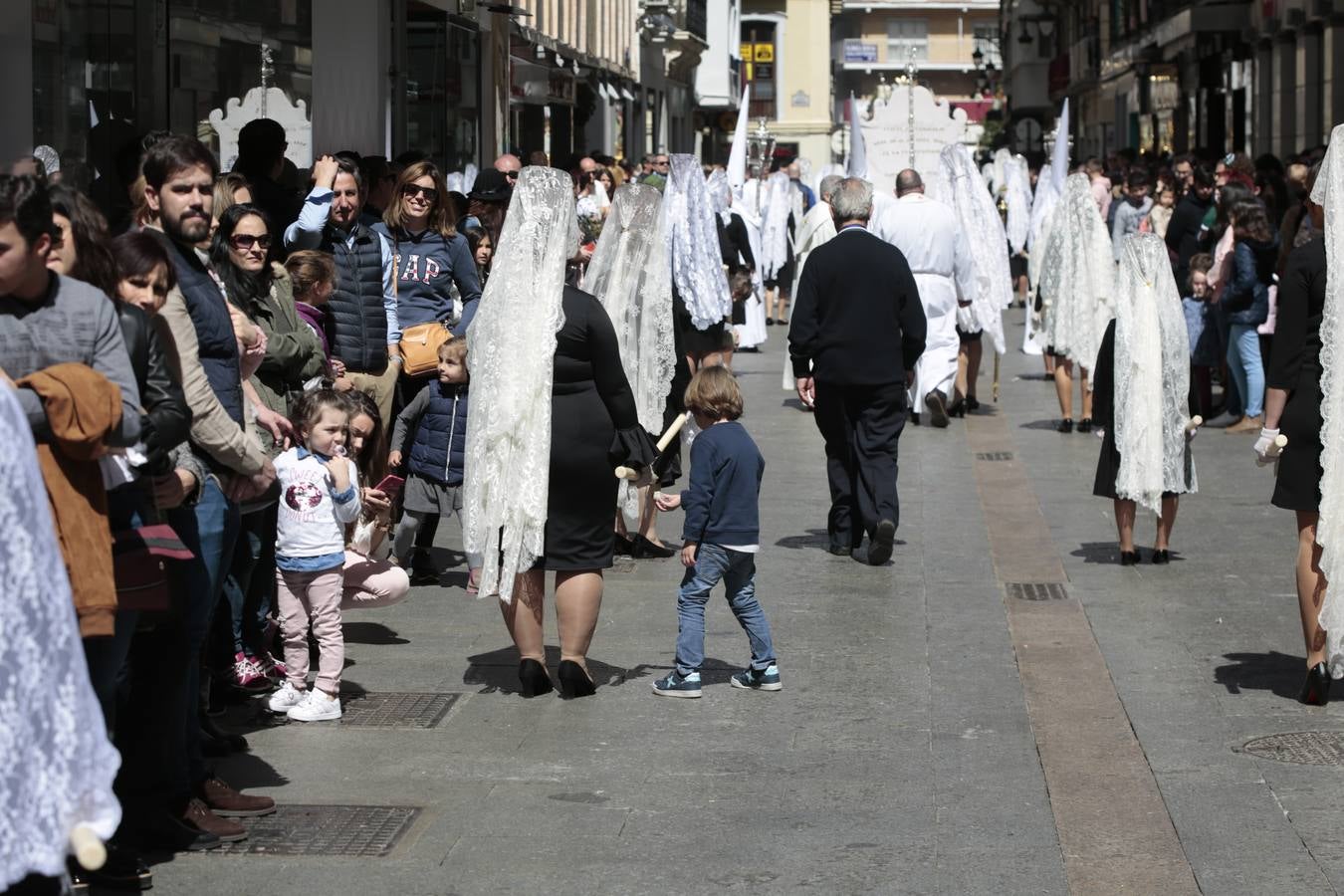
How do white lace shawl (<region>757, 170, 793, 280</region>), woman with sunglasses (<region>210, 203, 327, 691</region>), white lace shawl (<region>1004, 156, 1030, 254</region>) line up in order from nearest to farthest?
woman with sunglasses (<region>210, 203, 327, 691</region>)
white lace shawl (<region>757, 170, 793, 280</region>)
white lace shawl (<region>1004, 156, 1030, 254</region>)

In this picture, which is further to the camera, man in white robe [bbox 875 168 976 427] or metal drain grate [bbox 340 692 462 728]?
man in white robe [bbox 875 168 976 427]

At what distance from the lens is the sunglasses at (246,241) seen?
747cm

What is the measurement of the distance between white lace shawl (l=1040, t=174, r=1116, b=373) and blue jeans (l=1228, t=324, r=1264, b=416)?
36.6 inches

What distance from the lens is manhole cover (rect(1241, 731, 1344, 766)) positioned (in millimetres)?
6922

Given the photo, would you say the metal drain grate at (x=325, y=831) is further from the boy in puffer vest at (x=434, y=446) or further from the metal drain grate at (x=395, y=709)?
the boy in puffer vest at (x=434, y=446)

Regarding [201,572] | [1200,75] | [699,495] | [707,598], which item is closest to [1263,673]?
[707,598]

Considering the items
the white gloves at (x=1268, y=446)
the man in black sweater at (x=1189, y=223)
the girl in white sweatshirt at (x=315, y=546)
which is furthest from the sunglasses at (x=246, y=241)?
the man in black sweater at (x=1189, y=223)

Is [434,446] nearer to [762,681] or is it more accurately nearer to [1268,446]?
[762,681]

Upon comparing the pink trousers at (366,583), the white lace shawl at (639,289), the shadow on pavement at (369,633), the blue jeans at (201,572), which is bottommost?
the shadow on pavement at (369,633)

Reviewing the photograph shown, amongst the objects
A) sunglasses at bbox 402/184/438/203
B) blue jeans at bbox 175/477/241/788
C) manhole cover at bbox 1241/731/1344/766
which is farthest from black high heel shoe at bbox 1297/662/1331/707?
sunglasses at bbox 402/184/438/203

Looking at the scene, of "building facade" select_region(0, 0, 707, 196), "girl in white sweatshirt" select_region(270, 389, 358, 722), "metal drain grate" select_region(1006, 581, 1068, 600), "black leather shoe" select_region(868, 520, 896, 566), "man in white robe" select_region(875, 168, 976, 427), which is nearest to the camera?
"girl in white sweatshirt" select_region(270, 389, 358, 722)

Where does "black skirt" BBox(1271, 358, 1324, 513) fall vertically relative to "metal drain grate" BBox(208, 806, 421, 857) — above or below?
above

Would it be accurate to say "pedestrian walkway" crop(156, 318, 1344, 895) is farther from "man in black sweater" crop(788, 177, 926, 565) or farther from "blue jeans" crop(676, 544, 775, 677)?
"man in black sweater" crop(788, 177, 926, 565)

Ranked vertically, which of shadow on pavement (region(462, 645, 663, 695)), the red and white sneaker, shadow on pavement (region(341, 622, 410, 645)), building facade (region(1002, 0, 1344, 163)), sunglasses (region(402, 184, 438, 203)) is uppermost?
building facade (region(1002, 0, 1344, 163))
